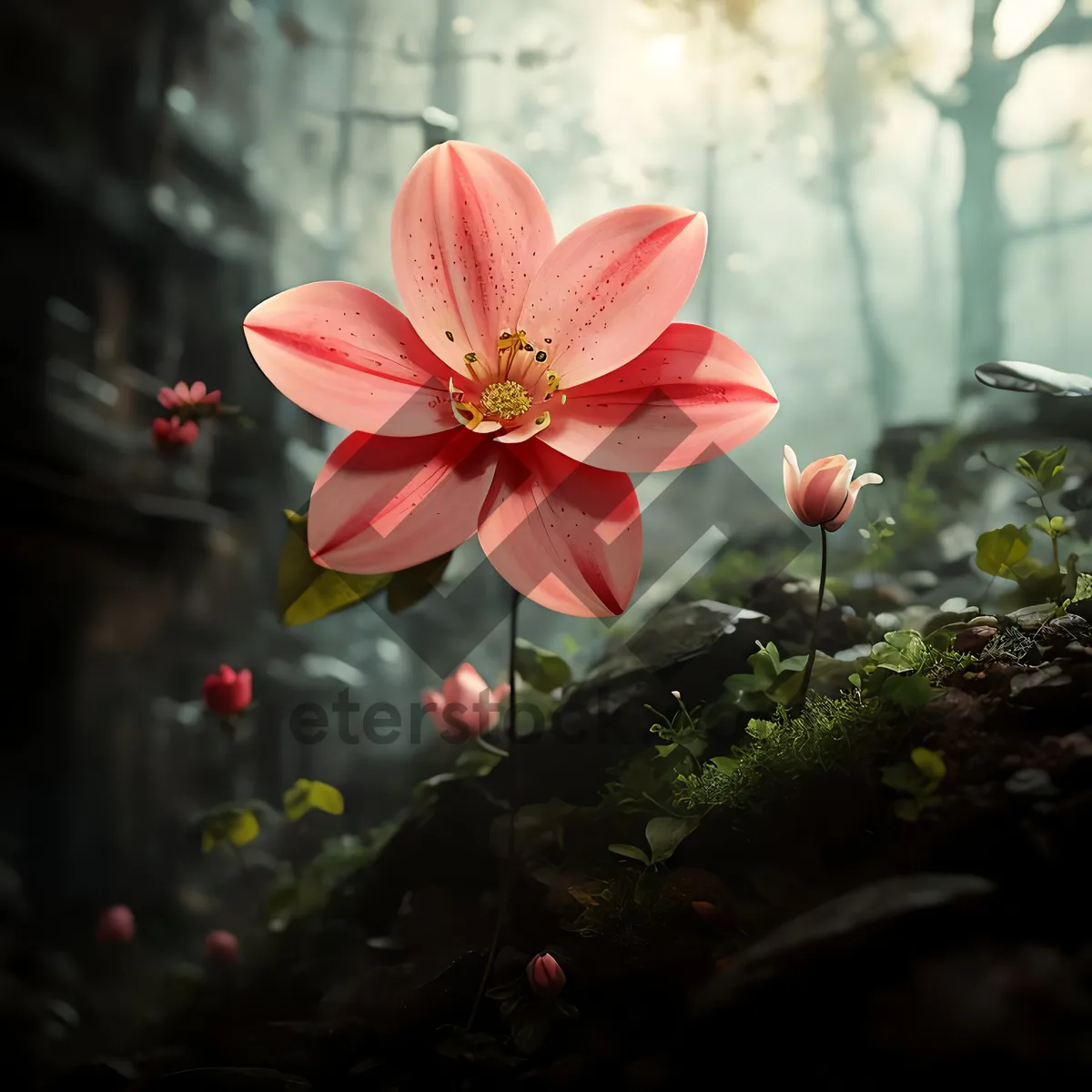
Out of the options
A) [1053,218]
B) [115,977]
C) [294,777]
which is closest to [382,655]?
[294,777]

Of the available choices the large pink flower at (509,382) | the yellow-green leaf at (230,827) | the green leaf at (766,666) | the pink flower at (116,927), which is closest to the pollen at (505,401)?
the large pink flower at (509,382)

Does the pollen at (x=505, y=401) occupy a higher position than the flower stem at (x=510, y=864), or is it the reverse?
the pollen at (x=505, y=401)

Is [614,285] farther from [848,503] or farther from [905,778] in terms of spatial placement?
[905,778]


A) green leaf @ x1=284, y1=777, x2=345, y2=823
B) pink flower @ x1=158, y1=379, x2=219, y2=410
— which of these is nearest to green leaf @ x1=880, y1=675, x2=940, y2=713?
green leaf @ x1=284, y1=777, x2=345, y2=823

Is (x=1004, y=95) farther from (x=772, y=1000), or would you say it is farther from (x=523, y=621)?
(x=772, y=1000)

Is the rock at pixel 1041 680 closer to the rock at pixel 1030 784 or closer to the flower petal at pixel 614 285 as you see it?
the rock at pixel 1030 784

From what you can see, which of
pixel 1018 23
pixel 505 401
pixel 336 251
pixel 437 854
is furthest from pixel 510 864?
pixel 1018 23
